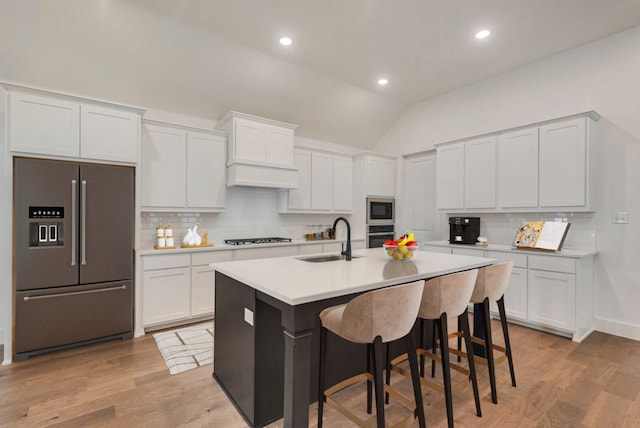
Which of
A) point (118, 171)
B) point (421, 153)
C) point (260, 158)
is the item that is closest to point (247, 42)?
point (260, 158)

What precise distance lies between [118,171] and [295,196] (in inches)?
95.2

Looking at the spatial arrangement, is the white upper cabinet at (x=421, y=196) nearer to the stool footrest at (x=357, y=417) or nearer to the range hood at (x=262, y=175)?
the range hood at (x=262, y=175)

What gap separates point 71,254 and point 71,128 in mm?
1195

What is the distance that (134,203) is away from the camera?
3.32 m

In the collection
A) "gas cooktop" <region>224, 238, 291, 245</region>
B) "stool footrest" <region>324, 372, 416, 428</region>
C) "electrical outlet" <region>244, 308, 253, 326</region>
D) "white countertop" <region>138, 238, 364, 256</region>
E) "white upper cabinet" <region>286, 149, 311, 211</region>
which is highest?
"white upper cabinet" <region>286, 149, 311, 211</region>

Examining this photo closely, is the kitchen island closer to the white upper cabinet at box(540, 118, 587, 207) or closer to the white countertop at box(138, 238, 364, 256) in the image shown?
the white countertop at box(138, 238, 364, 256)

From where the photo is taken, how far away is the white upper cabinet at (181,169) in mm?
3609

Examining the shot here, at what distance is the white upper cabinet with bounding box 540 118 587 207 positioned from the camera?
3.41 metres

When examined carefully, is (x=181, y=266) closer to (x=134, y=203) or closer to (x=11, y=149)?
(x=134, y=203)

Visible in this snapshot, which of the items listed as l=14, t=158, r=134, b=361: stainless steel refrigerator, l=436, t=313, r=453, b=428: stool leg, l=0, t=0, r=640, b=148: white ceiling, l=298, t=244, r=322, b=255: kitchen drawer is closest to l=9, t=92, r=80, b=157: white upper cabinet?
l=14, t=158, r=134, b=361: stainless steel refrigerator

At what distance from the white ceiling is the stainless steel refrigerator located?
3.80 ft

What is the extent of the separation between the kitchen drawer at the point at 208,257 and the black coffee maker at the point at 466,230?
10.4 feet

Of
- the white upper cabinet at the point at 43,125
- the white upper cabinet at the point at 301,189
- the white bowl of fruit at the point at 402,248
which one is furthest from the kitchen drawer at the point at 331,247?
the white upper cabinet at the point at 43,125

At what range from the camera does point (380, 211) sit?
572cm
